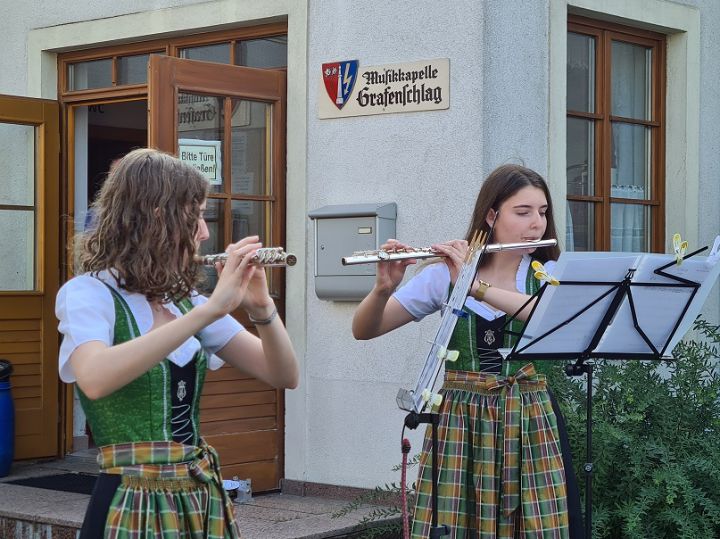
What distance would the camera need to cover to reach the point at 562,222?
646 centimetres

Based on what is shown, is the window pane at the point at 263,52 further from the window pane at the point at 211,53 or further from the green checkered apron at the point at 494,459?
the green checkered apron at the point at 494,459

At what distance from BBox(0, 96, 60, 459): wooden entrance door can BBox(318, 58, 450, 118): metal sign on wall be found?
77.3 inches

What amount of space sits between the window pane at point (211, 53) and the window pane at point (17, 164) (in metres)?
1.12

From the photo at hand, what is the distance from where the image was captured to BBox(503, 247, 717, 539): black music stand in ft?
12.1

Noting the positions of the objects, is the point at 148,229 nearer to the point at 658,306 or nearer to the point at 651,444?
the point at 658,306

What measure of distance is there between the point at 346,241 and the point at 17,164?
2424mm

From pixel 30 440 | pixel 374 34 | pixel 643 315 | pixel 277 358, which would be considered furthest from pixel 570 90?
pixel 277 358

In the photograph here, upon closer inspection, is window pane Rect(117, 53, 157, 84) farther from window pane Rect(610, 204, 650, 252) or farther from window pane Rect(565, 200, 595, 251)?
window pane Rect(610, 204, 650, 252)

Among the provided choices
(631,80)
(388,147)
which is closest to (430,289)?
(388,147)

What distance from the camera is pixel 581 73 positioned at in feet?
22.8

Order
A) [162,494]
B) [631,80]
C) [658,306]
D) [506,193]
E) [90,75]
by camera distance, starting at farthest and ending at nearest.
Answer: [90,75] → [631,80] → [506,193] → [658,306] → [162,494]

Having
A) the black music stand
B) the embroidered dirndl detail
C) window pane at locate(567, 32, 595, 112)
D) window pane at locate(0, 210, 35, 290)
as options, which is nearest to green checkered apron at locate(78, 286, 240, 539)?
the embroidered dirndl detail

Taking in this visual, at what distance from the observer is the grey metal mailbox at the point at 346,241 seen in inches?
Result: 244

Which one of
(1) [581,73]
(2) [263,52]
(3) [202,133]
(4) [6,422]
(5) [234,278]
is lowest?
(4) [6,422]
